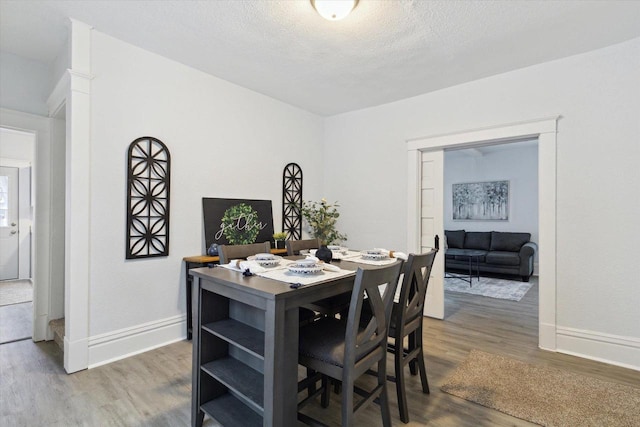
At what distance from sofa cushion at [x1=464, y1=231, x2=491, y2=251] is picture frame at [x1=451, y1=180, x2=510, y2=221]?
1.82 ft

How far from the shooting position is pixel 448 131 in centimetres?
374

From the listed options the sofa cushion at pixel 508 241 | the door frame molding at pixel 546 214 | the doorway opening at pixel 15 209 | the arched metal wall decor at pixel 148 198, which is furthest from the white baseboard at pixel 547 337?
the doorway opening at pixel 15 209

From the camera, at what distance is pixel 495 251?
21.0 ft

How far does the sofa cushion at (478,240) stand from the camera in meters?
6.64

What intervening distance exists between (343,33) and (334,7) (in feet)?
1.62

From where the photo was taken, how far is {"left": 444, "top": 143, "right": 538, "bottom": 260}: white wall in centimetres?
663

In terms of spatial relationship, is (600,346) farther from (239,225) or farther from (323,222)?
(239,225)

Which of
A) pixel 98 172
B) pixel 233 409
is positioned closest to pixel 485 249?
pixel 233 409

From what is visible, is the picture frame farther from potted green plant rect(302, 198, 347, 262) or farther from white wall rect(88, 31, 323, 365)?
white wall rect(88, 31, 323, 365)

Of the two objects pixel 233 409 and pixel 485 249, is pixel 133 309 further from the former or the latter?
pixel 485 249

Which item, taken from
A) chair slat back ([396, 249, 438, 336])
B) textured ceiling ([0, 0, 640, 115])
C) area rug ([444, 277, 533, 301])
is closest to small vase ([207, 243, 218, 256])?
textured ceiling ([0, 0, 640, 115])

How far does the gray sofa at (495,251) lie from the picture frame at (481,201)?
517 mm

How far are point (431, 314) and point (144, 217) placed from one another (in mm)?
3418

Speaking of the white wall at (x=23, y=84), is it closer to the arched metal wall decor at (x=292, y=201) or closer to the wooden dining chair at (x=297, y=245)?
the arched metal wall decor at (x=292, y=201)
